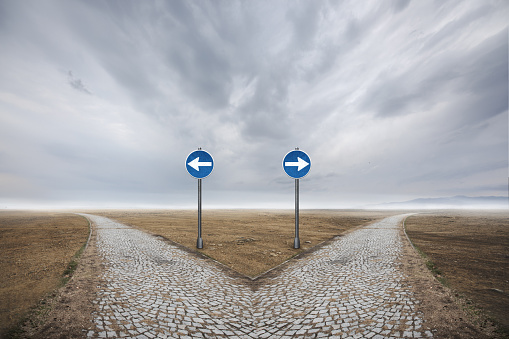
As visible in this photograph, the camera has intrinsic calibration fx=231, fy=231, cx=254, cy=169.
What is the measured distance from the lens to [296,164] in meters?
12.5

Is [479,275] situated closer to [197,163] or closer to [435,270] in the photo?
[435,270]

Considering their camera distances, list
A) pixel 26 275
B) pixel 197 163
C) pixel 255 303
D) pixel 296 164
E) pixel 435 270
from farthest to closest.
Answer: pixel 296 164
pixel 197 163
pixel 435 270
pixel 26 275
pixel 255 303

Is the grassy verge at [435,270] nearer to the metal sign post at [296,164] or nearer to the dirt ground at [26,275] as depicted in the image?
the metal sign post at [296,164]

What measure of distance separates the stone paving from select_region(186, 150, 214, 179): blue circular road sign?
4753 millimetres

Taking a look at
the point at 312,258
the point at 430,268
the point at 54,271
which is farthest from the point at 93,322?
the point at 430,268

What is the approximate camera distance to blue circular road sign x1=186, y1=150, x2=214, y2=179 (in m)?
12.3

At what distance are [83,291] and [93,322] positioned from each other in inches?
76.5

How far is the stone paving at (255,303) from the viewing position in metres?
4.31

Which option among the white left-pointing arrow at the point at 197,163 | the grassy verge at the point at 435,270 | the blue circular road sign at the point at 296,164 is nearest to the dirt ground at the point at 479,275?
the grassy verge at the point at 435,270

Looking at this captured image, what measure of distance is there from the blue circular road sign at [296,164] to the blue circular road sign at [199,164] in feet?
13.3

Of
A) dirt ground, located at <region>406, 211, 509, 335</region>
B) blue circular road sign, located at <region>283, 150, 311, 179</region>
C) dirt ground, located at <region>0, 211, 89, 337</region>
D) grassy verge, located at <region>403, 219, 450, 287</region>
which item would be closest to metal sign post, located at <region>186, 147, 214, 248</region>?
blue circular road sign, located at <region>283, 150, 311, 179</region>

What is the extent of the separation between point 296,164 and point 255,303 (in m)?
7.98

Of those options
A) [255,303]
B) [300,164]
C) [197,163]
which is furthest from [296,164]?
[255,303]

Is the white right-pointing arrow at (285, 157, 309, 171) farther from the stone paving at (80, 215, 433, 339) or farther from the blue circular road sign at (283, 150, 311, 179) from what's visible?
the stone paving at (80, 215, 433, 339)
